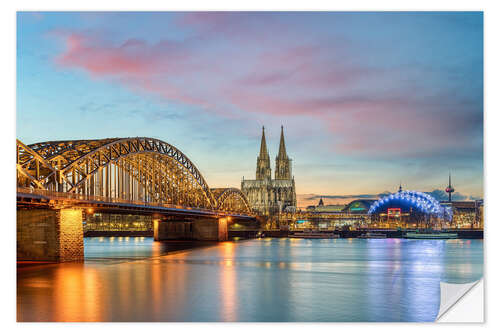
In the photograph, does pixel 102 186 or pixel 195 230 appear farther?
pixel 195 230

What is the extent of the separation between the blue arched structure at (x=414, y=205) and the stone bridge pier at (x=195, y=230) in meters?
67.1

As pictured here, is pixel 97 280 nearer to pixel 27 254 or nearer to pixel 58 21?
pixel 27 254

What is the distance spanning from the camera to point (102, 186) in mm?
59188

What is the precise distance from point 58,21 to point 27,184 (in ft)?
73.9

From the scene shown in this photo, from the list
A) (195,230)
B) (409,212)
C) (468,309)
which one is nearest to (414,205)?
(409,212)

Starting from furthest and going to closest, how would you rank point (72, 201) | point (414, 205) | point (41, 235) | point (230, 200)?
point (414, 205), point (230, 200), point (41, 235), point (72, 201)

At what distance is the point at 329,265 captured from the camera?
50.2 meters

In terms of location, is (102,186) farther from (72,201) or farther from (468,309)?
(468,309)

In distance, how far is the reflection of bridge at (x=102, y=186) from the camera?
139 feet

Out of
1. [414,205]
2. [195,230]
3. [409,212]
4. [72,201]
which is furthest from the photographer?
[409,212]

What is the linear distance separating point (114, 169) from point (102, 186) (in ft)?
13.5
